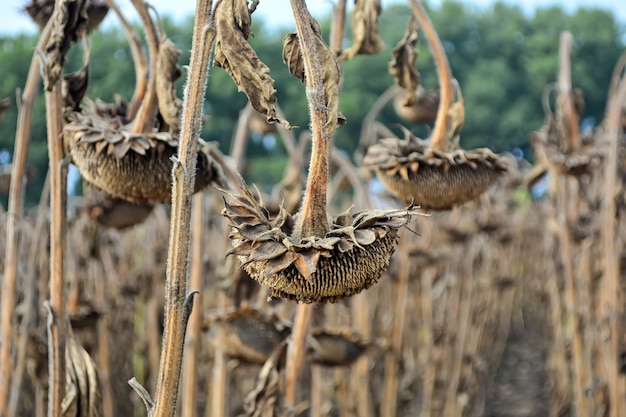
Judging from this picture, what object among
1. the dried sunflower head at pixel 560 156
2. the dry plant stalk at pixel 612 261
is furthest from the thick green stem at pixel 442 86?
the dry plant stalk at pixel 612 261

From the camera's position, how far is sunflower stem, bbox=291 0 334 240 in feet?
3.41

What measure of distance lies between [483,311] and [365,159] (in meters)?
3.39

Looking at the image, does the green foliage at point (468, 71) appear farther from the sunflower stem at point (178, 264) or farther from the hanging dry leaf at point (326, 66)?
the sunflower stem at point (178, 264)

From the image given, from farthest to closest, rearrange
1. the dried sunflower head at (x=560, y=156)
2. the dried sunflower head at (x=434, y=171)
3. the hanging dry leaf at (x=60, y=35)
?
the dried sunflower head at (x=560, y=156) → the dried sunflower head at (x=434, y=171) → the hanging dry leaf at (x=60, y=35)

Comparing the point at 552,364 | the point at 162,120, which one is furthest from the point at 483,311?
the point at 162,120

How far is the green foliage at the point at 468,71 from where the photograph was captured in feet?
Answer: 47.3

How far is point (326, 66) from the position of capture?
1.11m

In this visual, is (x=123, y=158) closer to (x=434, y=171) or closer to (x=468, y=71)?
(x=434, y=171)

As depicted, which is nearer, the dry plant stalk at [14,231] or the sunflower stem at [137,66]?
the sunflower stem at [137,66]

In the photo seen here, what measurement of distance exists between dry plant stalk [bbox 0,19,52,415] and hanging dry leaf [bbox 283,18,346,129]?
0.67 meters

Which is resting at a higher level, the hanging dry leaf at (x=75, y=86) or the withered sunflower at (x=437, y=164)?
the hanging dry leaf at (x=75, y=86)

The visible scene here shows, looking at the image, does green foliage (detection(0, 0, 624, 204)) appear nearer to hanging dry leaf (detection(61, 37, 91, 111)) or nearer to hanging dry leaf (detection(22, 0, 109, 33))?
hanging dry leaf (detection(22, 0, 109, 33))

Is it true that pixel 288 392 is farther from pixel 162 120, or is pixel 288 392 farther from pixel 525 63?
pixel 525 63

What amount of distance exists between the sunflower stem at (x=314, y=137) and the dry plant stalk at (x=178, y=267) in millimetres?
143
